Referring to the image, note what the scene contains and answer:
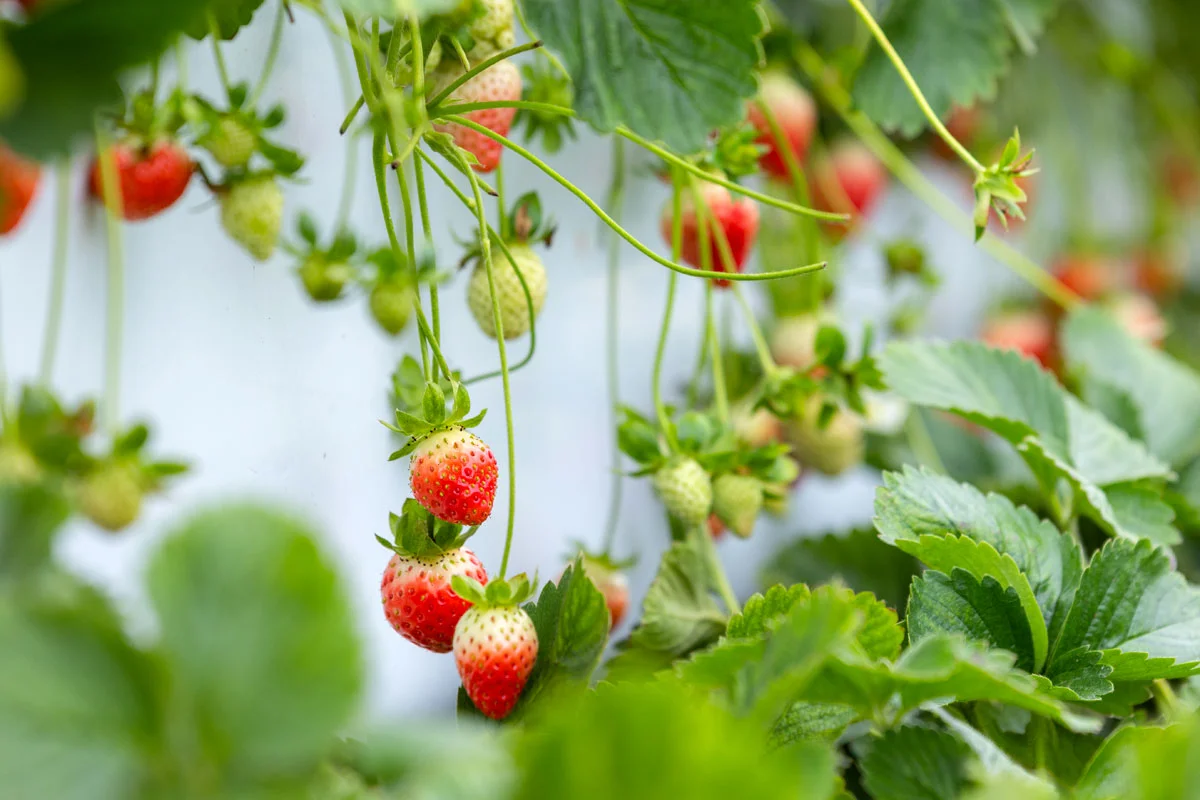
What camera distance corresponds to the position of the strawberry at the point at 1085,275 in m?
1.27

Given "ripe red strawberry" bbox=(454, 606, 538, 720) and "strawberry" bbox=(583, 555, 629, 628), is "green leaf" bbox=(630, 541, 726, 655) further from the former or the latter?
"ripe red strawberry" bbox=(454, 606, 538, 720)

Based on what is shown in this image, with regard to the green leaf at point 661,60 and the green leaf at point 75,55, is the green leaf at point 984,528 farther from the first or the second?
the green leaf at point 75,55

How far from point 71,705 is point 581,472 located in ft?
1.75

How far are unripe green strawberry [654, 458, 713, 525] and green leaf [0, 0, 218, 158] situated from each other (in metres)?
0.35

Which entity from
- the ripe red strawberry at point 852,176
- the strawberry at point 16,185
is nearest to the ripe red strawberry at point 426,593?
the strawberry at point 16,185

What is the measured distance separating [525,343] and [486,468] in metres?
0.25

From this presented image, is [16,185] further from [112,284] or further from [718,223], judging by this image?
[718,223]

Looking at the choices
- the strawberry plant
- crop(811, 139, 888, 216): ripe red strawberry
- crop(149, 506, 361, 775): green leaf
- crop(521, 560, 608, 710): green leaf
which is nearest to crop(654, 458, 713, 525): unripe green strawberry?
the strawberry plant

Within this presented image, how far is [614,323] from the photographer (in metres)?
0.70

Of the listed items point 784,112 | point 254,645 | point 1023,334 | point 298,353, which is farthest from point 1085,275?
point 254,645

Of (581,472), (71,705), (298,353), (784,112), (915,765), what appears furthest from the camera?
(784,112)

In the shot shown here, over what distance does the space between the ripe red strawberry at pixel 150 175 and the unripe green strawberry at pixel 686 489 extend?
0.99ft

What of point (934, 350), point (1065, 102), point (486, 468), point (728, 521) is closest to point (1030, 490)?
point (934, 350)

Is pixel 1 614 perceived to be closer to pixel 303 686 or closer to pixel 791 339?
pixel 303 686
